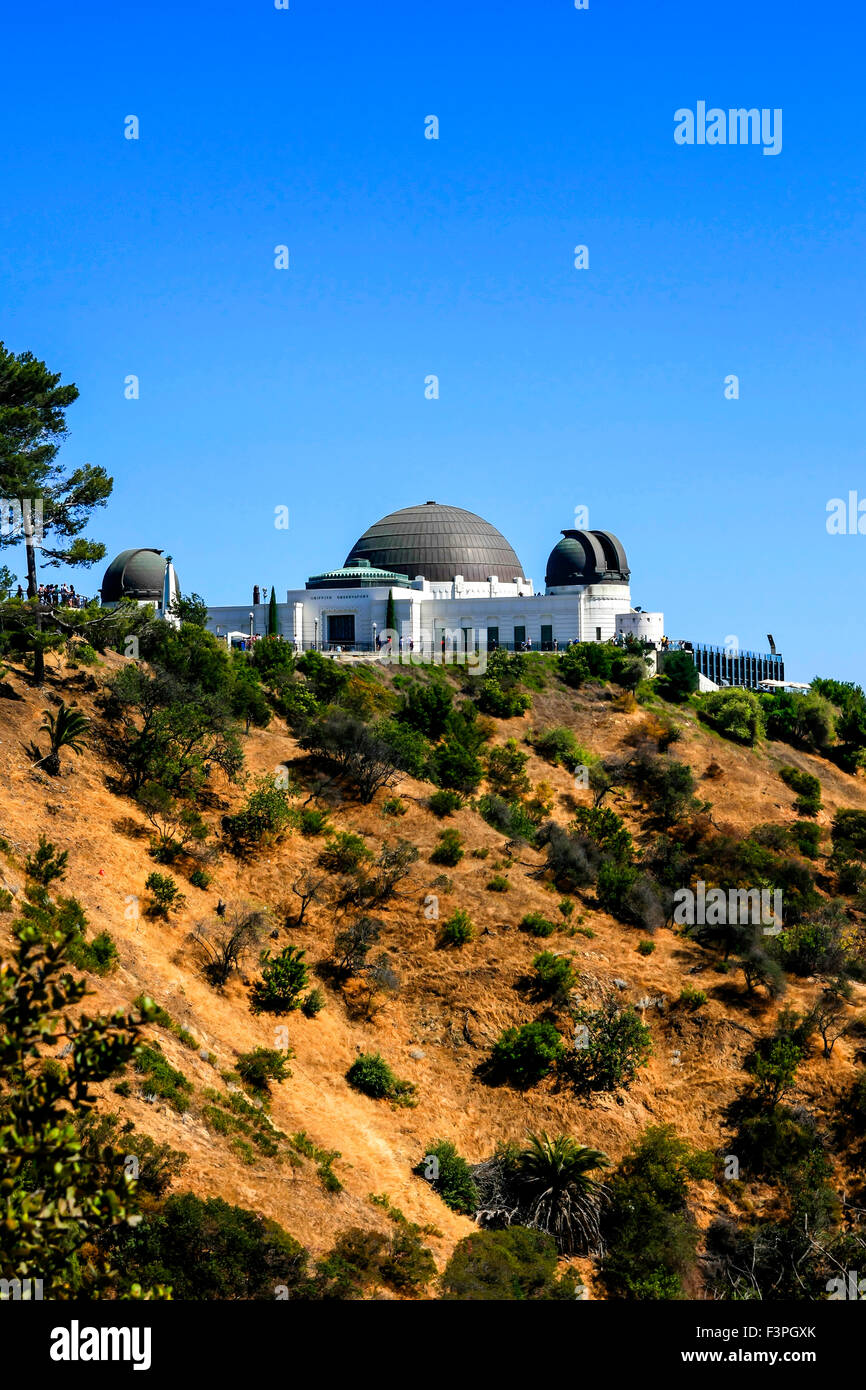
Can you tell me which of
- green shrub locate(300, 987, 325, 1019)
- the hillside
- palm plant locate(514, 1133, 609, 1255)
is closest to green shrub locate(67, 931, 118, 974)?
the hillside

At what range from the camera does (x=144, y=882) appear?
112ft

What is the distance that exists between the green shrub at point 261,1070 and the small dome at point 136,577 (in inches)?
1694

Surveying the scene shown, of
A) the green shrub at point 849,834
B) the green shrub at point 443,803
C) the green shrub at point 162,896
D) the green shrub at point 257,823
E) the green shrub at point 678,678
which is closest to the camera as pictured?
the green shrub at point 162,896

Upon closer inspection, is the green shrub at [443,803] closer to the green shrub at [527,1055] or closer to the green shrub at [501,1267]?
the green shrub at [527,1055]

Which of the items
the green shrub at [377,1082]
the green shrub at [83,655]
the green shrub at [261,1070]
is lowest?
the green shrub at [377,1082]

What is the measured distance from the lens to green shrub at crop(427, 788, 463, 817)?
144ft

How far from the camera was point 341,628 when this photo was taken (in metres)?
69.2

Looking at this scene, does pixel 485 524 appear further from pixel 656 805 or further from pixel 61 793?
pixel 61 793

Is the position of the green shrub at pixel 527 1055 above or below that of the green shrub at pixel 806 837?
below

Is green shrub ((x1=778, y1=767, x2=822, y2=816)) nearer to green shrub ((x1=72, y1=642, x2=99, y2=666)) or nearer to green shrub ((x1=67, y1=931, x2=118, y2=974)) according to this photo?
green shrub ((x1=72, y1=642, x2=99, y2=666))

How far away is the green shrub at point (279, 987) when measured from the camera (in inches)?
1286

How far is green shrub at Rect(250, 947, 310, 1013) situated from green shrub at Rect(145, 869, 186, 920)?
320cm

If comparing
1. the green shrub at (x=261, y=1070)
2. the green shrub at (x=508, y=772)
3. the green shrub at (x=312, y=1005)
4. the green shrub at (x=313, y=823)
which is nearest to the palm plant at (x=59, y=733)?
the green shrub at (x=313, y=823)

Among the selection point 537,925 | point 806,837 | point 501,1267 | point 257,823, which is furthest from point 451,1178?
point 806,837
